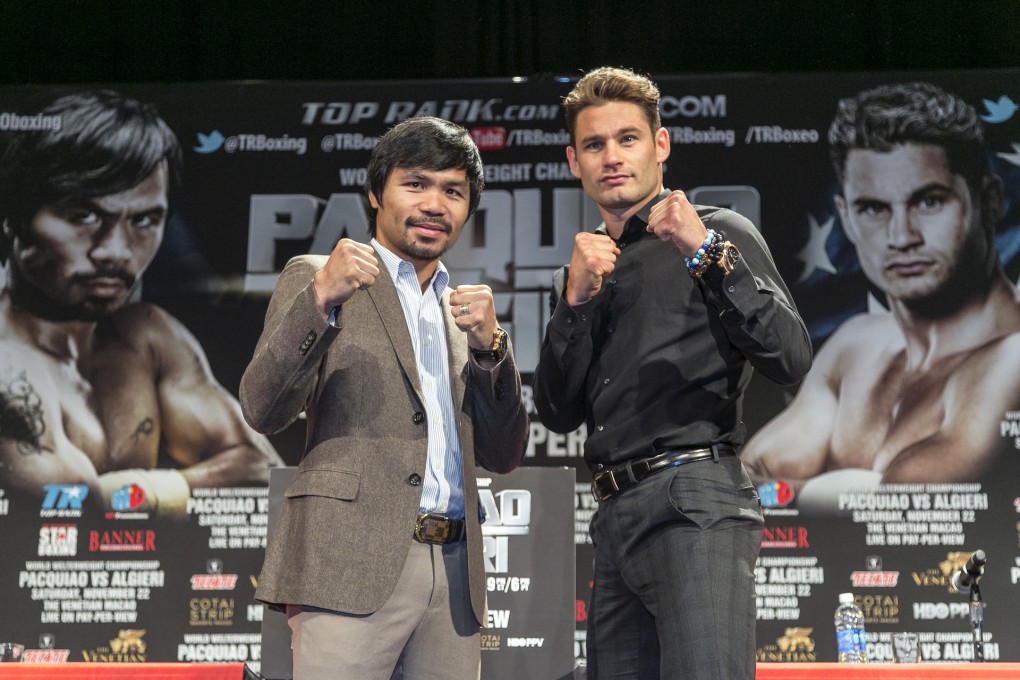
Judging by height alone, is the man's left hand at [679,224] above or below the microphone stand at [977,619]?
above

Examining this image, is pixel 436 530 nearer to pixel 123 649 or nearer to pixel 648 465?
pixel 648 465

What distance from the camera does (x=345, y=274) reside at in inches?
70.0

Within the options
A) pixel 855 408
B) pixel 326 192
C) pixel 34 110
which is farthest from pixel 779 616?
pixel 34 110

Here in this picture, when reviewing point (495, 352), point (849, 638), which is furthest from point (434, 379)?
point (849, 638)

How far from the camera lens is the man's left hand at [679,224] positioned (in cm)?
194

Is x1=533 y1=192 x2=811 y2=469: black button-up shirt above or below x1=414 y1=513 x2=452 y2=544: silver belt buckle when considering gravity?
above

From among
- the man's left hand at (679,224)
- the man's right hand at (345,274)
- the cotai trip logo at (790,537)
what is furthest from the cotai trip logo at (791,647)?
the man's right hand at (345,274)

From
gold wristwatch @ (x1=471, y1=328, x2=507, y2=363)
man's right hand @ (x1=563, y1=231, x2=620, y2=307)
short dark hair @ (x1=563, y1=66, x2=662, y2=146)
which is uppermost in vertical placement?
short dark hair @ (x1=563, y1=66, x2=662, y2=146)

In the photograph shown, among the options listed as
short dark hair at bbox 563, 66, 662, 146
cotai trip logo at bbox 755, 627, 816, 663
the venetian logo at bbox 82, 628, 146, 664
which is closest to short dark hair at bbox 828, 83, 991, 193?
cotai trip logo at bbox 755, 627, 816, 663

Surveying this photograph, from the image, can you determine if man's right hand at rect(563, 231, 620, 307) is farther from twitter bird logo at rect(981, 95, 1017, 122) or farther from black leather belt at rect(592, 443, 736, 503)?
twitter bird logo at rect(981, 95, 1017, 122)

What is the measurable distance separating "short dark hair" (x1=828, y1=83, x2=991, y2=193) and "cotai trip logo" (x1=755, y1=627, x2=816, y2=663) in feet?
6.85

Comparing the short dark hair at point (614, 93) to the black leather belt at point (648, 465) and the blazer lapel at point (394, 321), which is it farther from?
the black leather belt at point (648, 465)

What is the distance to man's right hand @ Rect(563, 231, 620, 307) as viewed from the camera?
1968mm

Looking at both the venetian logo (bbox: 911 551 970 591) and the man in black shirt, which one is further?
the venetian logo (bbox: 911 551 970 591)
